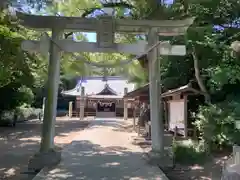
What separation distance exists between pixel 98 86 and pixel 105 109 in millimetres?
4755

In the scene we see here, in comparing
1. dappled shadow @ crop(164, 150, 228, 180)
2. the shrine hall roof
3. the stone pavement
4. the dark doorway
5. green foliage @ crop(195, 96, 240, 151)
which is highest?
the shrine hall roof

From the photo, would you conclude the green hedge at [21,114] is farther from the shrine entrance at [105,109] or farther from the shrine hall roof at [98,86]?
the shrine entrance at [105,109]

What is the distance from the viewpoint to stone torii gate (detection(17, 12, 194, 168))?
843 cm

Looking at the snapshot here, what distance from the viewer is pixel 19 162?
9.33 m

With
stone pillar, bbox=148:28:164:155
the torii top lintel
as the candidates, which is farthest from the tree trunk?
stone pillar, bbox=148:28:164:155

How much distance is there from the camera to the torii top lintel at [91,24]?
8.44m

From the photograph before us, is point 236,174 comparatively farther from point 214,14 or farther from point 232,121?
point 214,14

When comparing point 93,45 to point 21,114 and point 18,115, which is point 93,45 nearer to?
point 18,115

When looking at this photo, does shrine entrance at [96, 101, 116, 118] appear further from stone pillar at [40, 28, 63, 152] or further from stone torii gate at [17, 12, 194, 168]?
stone pillar at [40, 28, 63, 152]

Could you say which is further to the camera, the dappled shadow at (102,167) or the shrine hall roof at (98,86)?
the shrine hall roof at (98,86)

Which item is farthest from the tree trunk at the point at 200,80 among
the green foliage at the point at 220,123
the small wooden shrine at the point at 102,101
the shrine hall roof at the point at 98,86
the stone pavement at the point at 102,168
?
the shrine hall roof at the point at 98,86

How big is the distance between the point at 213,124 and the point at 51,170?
534 centimetres

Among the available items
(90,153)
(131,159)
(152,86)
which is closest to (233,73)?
(152,86)

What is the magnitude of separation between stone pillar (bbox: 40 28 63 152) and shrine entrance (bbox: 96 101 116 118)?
35.9 m
